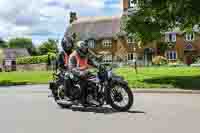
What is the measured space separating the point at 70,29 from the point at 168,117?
258 feet

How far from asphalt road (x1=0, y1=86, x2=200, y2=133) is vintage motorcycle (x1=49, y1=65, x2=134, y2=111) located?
0.26 metres

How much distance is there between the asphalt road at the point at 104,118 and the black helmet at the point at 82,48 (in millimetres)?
1482

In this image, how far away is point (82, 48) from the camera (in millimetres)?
12375

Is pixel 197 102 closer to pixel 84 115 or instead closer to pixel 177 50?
pixel 84 115

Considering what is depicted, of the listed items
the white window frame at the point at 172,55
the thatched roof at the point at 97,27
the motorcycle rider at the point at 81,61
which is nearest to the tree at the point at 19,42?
the thatched roof at the point at 97,27

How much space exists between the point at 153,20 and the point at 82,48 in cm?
1395

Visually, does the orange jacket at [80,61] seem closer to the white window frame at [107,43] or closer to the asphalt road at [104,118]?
the asphalt road at [104,118]

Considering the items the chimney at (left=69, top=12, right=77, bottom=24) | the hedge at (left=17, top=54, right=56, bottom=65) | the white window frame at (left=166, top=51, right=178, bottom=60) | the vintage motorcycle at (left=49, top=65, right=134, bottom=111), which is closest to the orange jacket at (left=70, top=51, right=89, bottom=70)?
the vintage motorcycle at (left=49, top=65, right=134, bottom=111)

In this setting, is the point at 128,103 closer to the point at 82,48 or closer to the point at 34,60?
the point at 82,48

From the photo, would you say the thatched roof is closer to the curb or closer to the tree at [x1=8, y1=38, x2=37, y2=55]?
the curb

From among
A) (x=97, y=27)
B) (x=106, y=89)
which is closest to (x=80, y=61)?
(x=106, y=89)

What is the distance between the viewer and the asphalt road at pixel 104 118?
908 cm

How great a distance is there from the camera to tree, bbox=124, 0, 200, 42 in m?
23.9

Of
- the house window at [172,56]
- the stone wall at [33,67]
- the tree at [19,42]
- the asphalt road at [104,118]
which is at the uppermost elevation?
the tree at [19,42]
